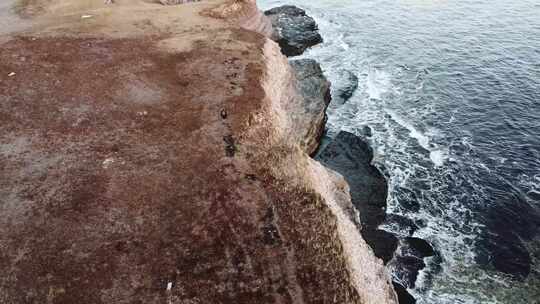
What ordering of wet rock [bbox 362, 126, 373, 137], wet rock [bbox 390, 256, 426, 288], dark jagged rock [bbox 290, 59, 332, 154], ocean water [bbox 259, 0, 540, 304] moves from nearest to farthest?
wet rock [bbox 390, 256, 426, 288]
ocean water [bbox 259, 0, 540, 304]
dark jagged rock [bbox 290, 59, 332, 154]
wet rock [bbox 362, 126, 373, 137]

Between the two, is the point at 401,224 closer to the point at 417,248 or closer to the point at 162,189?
the point at 417,248

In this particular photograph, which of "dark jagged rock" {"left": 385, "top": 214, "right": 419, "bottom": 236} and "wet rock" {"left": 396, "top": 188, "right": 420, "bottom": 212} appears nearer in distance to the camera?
"dark jagged rock" {"left": 385, "top": 214, "right": 419, "bottom": 236}

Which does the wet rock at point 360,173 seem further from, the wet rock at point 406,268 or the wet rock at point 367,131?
the wet rock at point 367,131

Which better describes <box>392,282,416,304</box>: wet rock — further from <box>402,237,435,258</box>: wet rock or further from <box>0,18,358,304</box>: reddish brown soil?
<box>0,18,358,304</box>: reddish brown soil

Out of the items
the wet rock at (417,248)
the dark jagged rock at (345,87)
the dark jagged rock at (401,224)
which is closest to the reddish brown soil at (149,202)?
the wet rock at (417,248)

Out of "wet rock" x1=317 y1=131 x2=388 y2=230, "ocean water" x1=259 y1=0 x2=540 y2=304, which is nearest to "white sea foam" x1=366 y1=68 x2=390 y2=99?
"ocean water" x1=259 y1=0 x2=540 y2=304

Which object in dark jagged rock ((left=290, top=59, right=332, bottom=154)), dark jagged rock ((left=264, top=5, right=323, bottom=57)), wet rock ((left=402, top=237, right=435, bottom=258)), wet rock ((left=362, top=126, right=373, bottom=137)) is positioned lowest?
wet rock ((left=362, top=126, right=373, bottom=137))

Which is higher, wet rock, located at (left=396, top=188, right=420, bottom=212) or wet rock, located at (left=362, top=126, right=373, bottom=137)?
wet rock, located at (left=396, top=188, right=420, bottom=212)
